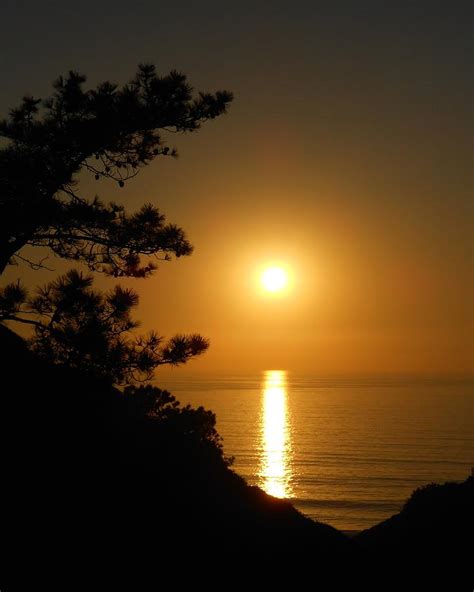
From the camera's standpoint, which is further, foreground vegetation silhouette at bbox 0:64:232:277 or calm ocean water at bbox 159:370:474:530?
calm ocean water at bbox 159:370:474:530

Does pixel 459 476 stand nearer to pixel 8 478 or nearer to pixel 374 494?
pixel 374 494

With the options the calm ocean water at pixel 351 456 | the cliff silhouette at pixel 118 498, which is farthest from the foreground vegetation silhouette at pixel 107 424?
the calm ocean water at pixel 351 456

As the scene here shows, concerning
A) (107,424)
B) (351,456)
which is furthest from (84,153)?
(351,456)

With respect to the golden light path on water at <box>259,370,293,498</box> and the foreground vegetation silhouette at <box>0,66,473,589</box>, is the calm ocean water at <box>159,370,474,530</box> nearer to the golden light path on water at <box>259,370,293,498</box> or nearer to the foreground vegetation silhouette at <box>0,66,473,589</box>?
the golden light path on water at <box>259,370,293,498</box>

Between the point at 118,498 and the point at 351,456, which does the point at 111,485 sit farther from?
the point at 351,456

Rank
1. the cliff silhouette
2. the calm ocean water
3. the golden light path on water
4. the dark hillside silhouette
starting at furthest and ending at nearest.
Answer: the golden light path on water → the calm ocean water → the dark hillside silhouette → the cliff silhouette

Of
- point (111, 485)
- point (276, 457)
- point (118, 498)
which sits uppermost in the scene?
point (276, 457)

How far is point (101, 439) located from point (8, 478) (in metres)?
2.13

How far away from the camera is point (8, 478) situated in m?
10.4

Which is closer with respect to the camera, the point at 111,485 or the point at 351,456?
the point at 111,485

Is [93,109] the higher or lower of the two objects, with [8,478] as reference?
higher

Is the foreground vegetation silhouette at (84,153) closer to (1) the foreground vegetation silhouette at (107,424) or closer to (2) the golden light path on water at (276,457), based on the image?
(1) the foreground vegetation silhouette at (107,424)

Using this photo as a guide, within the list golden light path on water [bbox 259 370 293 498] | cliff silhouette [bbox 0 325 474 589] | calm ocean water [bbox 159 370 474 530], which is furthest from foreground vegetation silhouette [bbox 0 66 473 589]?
golden light path on water [bbox 259 370 293 498]

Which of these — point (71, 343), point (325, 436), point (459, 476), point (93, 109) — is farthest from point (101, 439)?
point (325, 436)
